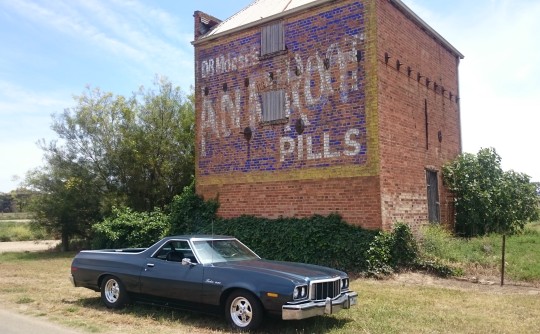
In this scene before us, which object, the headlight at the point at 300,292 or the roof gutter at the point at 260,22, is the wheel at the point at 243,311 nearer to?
the headlight at the point at 300,292

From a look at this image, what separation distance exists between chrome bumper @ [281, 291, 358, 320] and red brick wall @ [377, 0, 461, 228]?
6294mm

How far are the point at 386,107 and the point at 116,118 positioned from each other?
553 inches

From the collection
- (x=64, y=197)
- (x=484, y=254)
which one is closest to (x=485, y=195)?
(x=484, y=254)

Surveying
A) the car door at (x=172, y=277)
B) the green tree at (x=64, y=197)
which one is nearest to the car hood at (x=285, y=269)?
the car door at (x=172, y=277)

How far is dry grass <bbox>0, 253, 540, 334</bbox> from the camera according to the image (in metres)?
7.12

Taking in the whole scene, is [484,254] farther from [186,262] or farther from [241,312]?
[186,262]

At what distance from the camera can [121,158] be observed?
2267cm

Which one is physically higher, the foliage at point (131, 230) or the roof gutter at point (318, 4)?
the roof gutter at point (318, 4)

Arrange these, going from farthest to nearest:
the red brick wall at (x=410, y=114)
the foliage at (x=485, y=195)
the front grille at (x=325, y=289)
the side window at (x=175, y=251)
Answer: the foliage at (x=485, y=195) → the red brick wall at (x=410, y=114) → the side window at (x=175, y=251) → the front grille at (x=325, y=289)

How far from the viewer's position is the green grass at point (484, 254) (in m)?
11.8

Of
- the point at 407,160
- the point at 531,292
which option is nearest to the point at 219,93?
the point at 407,160

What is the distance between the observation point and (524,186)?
1819 centimetres

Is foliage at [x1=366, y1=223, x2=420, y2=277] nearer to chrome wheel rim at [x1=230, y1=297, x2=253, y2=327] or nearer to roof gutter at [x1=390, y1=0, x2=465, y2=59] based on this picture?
chrome wheel rim at [x1=230, y1=297, x2=253, y2=327]

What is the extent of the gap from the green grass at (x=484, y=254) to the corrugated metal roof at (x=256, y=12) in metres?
7.97
